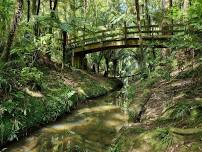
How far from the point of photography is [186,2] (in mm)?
18703

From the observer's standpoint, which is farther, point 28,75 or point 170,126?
point 28,75

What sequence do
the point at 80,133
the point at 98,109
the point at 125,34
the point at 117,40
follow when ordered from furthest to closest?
the point at 117,40 < the point at 125,34 < the point at 98,109 < the point at 80,133

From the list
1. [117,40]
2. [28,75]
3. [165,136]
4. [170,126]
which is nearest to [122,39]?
[117,40]

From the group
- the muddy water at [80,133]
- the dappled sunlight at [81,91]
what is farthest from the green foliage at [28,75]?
the dappled sunlight at [81,91]

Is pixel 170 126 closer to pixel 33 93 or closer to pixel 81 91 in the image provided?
pixel 33 93

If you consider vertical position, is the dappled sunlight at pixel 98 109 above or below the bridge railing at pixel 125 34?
below

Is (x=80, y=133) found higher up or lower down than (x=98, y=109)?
higher up

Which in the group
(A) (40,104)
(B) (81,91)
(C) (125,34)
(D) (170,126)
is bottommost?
(B) (81,91)

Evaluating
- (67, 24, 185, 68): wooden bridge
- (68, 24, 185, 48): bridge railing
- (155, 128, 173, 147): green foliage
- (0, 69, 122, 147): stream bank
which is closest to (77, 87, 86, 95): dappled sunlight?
(0, 69, 122, 147): stream bank

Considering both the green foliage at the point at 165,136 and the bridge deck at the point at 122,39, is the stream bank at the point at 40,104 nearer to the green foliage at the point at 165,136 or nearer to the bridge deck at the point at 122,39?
the green foliage at the point at 165,136

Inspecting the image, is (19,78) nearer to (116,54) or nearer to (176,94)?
(176,94)

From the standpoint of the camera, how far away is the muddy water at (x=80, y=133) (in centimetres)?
1039

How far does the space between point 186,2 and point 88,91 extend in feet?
26.1

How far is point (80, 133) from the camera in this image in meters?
12.4
